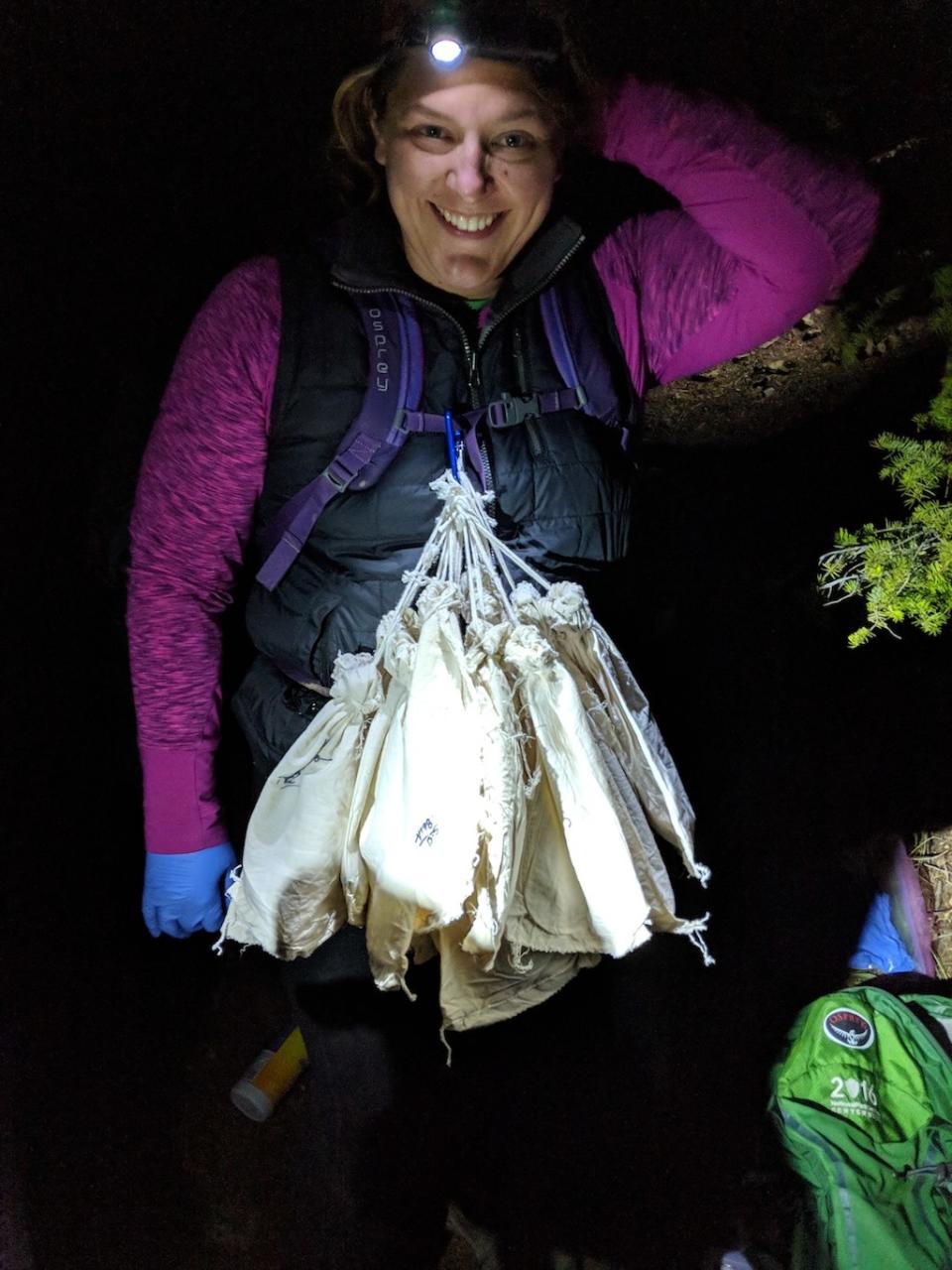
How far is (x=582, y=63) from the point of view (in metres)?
0.76

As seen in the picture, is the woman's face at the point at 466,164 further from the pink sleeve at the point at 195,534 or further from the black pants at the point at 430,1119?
the black pants at the point at 430,1119

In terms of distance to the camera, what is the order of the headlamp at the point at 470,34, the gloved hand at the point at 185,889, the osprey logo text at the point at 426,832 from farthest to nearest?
1. the gloved hand at the point at 185,889
2. the osprey logo text at the point at 426,832
3. the headlamp at the point at 470,34

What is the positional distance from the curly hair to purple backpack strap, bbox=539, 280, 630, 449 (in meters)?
0.13

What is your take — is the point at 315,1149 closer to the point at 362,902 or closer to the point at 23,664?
the point at 362,902

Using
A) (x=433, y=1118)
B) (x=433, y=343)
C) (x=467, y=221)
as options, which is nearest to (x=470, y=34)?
(x=467, y=221)

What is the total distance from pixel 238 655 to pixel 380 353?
0.35 metres

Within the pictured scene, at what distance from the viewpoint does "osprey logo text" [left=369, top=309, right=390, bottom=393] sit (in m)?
0.85

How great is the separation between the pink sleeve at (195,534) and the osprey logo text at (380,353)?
0.09 m

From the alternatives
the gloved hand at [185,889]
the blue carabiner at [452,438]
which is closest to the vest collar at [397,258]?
the blue carabiner at [452,438]

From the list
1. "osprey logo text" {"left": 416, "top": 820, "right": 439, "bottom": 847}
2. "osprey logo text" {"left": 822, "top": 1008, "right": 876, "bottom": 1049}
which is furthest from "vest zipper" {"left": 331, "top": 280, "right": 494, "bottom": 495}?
"osprey logo text" {"left": 822, "top": 1008, "right": 876, "bottom": 1049}

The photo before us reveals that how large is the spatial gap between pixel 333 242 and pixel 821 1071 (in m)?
1.10

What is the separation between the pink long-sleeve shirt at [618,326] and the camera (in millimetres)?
786

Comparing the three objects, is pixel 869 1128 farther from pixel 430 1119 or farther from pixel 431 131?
pixel 431 131

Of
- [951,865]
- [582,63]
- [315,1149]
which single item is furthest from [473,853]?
[951,865]
